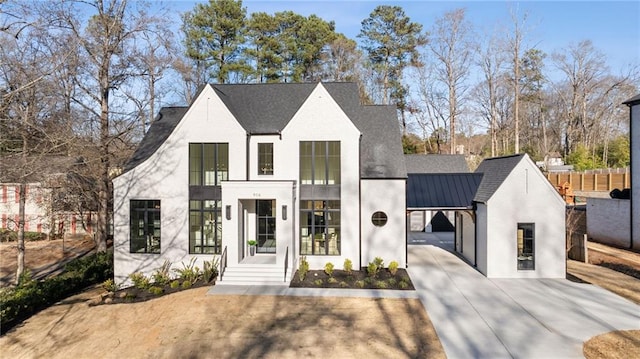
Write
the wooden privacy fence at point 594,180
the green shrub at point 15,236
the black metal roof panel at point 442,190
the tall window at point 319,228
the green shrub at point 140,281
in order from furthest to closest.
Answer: the wooden privacy fence at point 594,180
the green shrub at point 15,236
the black metal roof panel at point 442,190
the tall window at point 319,228
the green shrub at point 140,281

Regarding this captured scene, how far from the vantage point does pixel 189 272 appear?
15141 millimetres

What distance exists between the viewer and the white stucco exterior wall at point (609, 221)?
2067cm

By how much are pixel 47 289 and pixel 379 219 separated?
1326 centimetres

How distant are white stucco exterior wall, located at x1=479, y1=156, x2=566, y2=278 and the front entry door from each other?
9.29 metres

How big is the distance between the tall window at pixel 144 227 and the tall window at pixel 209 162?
2.41 m

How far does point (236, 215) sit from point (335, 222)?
4.30 meters

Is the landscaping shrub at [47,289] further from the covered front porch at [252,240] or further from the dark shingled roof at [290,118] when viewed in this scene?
the covered front porch at [252,240]

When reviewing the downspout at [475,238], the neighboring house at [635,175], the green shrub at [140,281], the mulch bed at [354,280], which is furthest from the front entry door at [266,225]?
the neighboring house at [635,175]

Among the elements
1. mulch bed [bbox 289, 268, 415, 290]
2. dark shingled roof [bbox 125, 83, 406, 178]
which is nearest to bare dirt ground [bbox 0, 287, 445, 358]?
mulch bed [bbox 289, 268, 415, 290]

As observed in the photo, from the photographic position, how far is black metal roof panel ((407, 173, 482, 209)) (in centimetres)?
1706

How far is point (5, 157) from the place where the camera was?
12906 mm

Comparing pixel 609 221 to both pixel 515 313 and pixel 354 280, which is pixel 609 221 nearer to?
pixel 515 313

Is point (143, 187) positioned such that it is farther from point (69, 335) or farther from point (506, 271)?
point (506, 271)

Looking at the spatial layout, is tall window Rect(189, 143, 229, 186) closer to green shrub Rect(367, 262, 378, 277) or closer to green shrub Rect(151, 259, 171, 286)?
green shrub Rect(151, 259, 171, 286)
